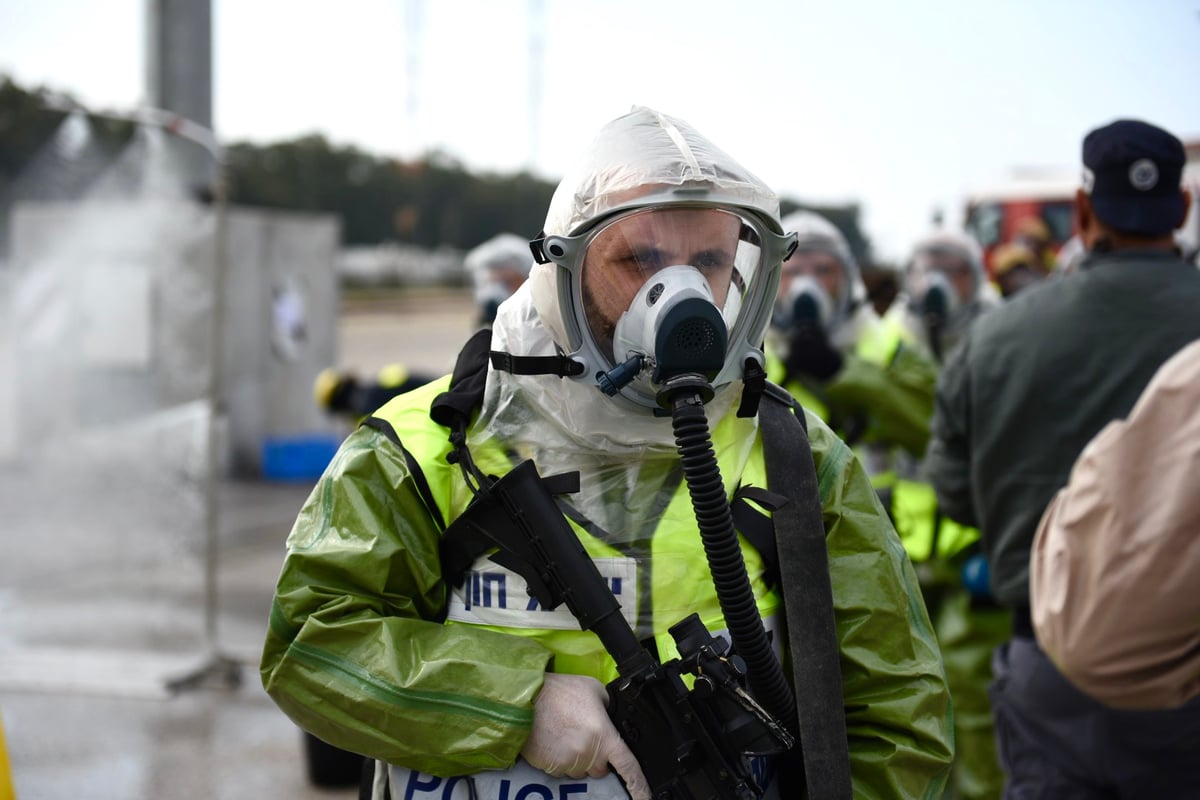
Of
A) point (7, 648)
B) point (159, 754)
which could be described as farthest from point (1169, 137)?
point (7, 648)

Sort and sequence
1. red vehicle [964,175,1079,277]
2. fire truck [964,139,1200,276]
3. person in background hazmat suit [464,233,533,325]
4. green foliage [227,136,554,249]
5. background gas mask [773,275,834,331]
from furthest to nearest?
green foliage [227,136,554,249], red vehicle [964,175,1079,277], fire truck [964,139,1200,276], person in background hazmat suit [464,233,533,325], background gas mask [773,275,834,331]

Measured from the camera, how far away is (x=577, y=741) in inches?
68.7

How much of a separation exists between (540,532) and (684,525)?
22cm

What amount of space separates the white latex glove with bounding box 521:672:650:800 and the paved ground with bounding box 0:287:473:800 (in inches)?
127

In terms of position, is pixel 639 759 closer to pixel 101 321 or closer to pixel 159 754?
pixel 159 754

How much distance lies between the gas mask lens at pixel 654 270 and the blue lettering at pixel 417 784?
656 mm

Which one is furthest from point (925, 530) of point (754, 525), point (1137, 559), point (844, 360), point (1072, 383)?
point (1137, 559)

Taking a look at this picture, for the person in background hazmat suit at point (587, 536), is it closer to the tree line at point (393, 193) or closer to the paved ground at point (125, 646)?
the paved ground at point (125, 646)

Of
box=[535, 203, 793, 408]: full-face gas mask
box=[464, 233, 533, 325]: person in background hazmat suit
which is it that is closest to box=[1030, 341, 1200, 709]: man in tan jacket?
box=[535, 203, 793, 408]: full-face gas mask

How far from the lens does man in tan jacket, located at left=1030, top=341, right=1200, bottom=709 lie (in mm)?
1248

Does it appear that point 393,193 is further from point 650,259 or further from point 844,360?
point 650,259

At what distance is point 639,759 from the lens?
1.76 m

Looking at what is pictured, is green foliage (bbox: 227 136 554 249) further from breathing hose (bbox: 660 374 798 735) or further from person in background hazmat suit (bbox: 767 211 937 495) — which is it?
breathing hose (bbox: 660 374 798 735)

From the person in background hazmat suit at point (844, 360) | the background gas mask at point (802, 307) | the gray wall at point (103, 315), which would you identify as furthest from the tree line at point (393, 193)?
the background gas mask at point (802, 307)
